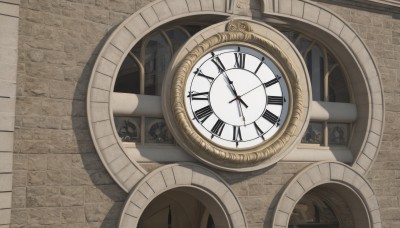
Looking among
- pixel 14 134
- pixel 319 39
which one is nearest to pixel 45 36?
pixel 14 134

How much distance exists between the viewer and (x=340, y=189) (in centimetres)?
1014

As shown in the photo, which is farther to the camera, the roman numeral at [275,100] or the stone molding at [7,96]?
the roman numeral at [275,100]

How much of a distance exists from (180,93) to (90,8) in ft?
6.33

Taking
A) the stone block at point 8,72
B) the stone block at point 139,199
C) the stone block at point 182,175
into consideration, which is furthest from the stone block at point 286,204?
the stone block at point 8,72

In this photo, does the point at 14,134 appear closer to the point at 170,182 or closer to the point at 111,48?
the point at 111,48

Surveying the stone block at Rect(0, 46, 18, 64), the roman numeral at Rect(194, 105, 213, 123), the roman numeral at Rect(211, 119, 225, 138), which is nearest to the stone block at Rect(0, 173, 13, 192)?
the stone block at Rect(0, 46, 18, 64)

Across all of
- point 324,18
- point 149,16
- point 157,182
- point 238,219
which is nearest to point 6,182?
point 157,182

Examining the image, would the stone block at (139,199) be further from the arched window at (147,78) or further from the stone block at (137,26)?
the stone block at (137,26)

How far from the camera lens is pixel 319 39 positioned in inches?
407

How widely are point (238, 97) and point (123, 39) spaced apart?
2.21m

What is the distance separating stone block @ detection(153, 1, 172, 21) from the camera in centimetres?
860

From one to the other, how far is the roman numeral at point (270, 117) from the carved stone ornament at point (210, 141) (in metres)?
0.19

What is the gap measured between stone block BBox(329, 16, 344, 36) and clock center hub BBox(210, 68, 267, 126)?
2012 millimetres

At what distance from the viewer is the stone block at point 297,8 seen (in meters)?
9.77
